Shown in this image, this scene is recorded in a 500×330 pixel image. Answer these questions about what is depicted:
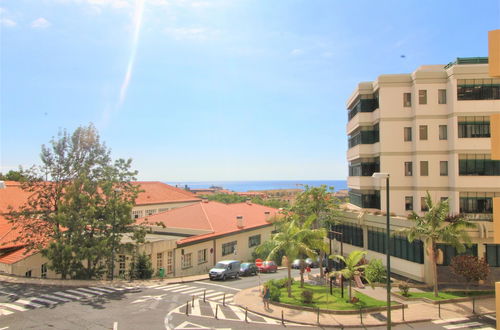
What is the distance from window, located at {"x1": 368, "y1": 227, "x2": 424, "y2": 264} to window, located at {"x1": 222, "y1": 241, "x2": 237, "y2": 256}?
19.1 metres

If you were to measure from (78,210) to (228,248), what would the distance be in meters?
20.7

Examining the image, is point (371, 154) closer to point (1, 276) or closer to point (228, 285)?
point (228, 285)

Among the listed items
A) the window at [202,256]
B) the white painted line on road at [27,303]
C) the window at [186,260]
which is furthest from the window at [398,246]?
the white painted line on road at [27,303]

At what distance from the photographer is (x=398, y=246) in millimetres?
34156

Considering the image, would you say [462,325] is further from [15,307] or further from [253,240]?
[253,240]

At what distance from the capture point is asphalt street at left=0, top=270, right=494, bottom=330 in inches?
830

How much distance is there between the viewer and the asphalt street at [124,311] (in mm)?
21078

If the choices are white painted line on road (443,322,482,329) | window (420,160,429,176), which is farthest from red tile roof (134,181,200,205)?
white painted line on road (443,322,482,329)

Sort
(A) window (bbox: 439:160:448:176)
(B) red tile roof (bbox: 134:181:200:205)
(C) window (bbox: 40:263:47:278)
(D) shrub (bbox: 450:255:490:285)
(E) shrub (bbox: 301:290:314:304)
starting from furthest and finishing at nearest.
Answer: (B) red tile roof (bbox: 134:181:200:205), (C) window (bbox: 40:263:47:278), (A) window (bbox: 439:160:448:176), (D) shrub (bbox: 450:255:490:285), (E) shrub (bbox: 301:290:314:304)

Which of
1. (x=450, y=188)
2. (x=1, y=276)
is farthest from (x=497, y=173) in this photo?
(x=1, y=276)

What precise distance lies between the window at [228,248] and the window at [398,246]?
19.1 m

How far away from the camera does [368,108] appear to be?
41.4m

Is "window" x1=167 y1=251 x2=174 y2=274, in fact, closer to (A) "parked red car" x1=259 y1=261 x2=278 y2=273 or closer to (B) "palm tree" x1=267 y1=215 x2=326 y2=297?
(A) "parked red car" x1=259 y1=261 x2=278 y2=273

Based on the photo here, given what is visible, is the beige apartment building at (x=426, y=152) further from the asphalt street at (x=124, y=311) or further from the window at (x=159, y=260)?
the window at (x=159, y=260)
